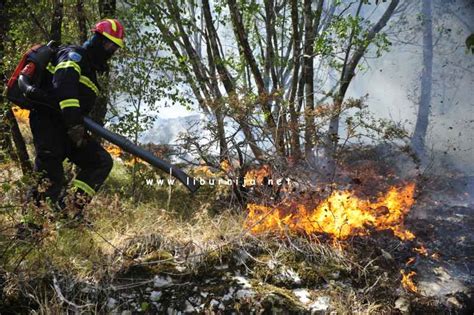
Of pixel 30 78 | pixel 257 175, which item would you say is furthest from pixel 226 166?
pixel 30 78

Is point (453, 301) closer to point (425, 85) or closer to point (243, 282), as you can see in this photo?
point (243, 282)

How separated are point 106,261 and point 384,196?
331 cm

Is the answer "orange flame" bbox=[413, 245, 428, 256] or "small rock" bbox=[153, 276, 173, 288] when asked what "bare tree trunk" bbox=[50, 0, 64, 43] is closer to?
"small rock" bbox=[153, 276, 173, 288]

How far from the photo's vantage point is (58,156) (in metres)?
4.57

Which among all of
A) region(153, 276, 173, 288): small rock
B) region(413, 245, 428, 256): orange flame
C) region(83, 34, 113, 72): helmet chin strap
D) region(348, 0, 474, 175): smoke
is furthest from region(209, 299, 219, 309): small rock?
region(348, 0, 474, 175): smoke

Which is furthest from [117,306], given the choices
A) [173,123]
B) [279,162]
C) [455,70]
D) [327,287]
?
[455,70]

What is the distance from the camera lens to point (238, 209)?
542cm

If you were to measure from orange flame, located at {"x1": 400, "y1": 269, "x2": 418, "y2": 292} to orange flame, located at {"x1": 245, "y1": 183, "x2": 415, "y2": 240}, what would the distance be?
0.57 m

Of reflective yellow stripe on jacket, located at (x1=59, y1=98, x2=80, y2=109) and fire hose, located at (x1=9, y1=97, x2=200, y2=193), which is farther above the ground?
reflective yellow stripe on jacket, located at (x1=59, y1=98, x2=80, y2=109)

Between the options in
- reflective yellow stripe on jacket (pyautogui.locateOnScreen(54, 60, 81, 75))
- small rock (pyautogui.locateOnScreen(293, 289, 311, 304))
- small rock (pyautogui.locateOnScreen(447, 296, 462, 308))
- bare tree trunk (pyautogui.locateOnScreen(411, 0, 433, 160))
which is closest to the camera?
small rock (pyautogui.locateOnScreen(293, 289, 311, 304))

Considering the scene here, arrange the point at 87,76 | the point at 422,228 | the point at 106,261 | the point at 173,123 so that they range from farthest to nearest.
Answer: the point at 173,123, the point at 422,228, the point at 87,76, the point at 106,261

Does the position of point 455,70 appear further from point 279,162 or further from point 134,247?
point 134,247

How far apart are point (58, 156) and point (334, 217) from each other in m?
2.78

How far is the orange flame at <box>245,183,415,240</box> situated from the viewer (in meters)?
4.78
